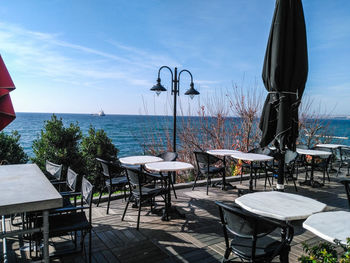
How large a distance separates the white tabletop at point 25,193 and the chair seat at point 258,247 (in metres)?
1.29

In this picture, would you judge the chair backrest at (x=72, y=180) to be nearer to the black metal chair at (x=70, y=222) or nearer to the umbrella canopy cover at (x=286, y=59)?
the black metal chair at (x=70, y=222)

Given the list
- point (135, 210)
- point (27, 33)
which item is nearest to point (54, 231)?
point (135, 210)

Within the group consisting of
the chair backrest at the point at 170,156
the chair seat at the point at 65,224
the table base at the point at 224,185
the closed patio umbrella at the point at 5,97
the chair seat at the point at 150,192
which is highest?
the closed patio umbrella at the point at 5,97

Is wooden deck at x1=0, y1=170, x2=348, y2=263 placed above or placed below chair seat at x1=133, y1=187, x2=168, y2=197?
below

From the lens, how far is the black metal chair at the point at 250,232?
1526 millimetres

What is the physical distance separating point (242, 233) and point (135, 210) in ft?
7.47

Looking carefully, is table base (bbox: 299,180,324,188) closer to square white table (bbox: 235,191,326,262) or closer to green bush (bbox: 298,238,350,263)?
square white table (bbox: 235,191,326,262)

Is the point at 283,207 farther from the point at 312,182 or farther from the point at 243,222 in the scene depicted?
the point at 312,182

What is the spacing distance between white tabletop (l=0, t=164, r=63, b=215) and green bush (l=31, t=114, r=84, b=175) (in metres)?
2.41

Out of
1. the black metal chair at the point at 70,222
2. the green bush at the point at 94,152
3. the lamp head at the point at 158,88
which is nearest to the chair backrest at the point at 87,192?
the black metal chair at the point at 70,222

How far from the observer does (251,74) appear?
6.96 metres

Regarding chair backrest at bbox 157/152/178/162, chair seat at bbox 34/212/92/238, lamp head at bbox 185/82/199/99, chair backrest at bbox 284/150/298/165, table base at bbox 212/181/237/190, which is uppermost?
lamp head at bbox 185/82/199/99

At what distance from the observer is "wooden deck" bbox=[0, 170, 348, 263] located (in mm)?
2279

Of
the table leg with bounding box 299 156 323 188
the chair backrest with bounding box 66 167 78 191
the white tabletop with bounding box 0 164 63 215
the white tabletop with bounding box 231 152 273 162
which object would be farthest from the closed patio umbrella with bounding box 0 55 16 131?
the table leg with bounding box 299 156 323 188
